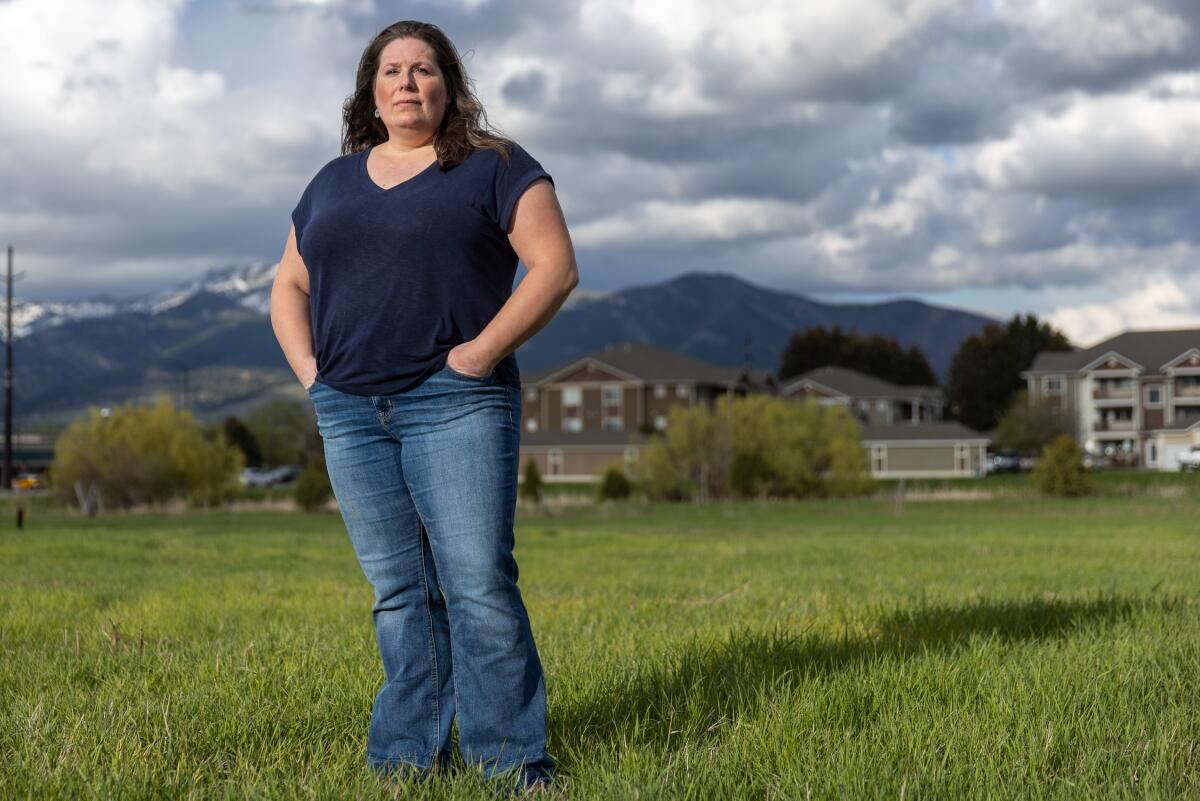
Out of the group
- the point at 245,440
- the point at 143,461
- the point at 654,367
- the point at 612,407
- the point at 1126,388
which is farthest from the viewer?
the point at 245,440

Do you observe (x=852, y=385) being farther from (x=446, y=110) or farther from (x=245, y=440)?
(x=446, y=110)

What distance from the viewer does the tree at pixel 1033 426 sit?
94500 millimetres

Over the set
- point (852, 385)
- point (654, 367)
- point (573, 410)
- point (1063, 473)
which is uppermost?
point (654, 367)

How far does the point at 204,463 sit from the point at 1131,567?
45.2 meters

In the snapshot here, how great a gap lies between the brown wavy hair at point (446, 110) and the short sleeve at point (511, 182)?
4cm

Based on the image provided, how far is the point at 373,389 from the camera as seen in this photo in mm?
3535

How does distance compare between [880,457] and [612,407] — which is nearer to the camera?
[880,457]

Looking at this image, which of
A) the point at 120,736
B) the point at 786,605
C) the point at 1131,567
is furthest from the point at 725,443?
the point at 120,736

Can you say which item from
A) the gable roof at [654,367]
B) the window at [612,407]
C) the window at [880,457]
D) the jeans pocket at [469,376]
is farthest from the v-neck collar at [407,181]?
the window at [612,407]

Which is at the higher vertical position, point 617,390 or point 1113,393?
point 617,390

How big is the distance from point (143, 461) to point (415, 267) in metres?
50.4

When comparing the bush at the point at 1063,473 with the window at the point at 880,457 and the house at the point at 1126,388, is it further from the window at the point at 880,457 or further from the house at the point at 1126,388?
the house at the point at 1126,388

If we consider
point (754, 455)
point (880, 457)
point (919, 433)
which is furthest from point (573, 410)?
point (754, 455)

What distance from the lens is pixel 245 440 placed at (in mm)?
106625
